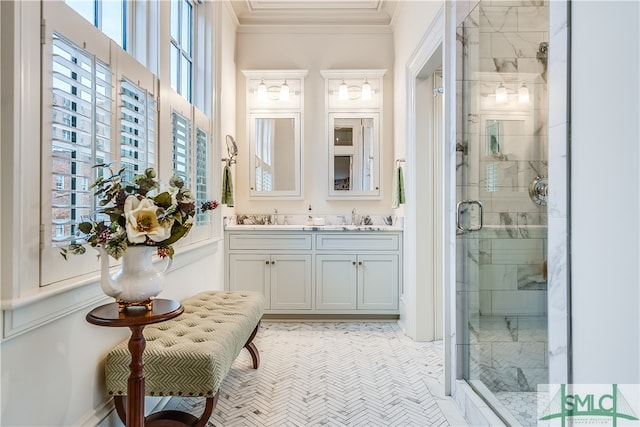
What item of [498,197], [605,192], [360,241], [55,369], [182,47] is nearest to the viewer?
[605,192]

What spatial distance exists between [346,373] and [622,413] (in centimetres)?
168

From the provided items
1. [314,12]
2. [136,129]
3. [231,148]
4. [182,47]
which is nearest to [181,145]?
[136,129]

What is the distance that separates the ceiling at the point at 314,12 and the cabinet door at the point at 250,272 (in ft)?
8.19

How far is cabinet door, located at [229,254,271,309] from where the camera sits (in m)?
3.58

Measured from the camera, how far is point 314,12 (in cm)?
395

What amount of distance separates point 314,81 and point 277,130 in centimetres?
66

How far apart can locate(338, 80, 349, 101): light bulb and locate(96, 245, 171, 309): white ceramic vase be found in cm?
313

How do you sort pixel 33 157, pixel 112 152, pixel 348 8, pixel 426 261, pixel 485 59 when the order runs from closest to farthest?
pixel 33 157, pixel 112 152, pixel 485 59, pixel 426 261, pixel 348 8

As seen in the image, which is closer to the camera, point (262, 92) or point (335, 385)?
point (335, 385)

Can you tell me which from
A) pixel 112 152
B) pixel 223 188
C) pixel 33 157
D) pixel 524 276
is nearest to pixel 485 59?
pixel 524 276

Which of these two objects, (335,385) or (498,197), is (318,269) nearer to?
(335,385)

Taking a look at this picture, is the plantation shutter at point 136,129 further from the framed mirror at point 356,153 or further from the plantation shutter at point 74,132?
the framed mirror at point 356,153

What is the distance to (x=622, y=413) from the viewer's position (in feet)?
3.35

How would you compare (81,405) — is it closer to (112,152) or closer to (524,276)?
(112,152)
